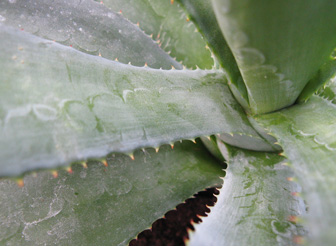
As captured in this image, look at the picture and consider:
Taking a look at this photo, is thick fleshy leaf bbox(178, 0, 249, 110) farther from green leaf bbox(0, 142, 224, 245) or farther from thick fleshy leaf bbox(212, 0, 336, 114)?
green leaf bbox(0, 142, 224, 245)

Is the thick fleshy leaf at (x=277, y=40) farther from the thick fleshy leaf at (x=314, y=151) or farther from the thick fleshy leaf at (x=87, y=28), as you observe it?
the thick fleshy leaf at (x=87, y=28)

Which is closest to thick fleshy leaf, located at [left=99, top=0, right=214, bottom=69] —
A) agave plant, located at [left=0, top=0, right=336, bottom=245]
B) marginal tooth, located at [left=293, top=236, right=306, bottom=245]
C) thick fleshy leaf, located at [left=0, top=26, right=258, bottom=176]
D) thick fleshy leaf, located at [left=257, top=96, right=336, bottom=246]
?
agave plant, located at [left=0, top=0, right=336, bottom=245]

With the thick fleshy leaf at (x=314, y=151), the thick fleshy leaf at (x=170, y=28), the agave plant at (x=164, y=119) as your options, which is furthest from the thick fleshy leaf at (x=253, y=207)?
the thick fleshy leaf at (x=170, y=28)

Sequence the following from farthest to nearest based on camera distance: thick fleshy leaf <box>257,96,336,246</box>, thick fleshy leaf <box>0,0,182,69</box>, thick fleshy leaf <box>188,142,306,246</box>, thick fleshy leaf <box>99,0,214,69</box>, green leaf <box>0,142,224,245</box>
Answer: thick fleshy leaf <box>99,0,214,69</box>
thick fleshy leaf <box>0,0,182,69</box>
green leaf <box>0,142,224,245</box>
thick fleshy leaf <box>188,142,306,246</box>
thick fleshy leaf <box>257,96,336,246</box>

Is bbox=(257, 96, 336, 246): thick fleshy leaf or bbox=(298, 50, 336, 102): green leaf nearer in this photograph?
bbox=(257, 96, 336, 246): thick fleshy leaf

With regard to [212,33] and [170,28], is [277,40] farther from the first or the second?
[170,28]

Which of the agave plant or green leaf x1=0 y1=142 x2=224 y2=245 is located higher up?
the agave plant

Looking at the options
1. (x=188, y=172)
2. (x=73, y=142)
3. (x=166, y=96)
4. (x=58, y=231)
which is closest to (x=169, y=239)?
(x=188, y=172)

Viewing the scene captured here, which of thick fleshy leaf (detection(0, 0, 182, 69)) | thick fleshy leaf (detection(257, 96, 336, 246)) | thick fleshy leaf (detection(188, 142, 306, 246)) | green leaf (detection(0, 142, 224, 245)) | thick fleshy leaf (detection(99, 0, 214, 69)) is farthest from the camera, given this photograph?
thick fleshy leaf (detection(99, 0, 214, 69))
